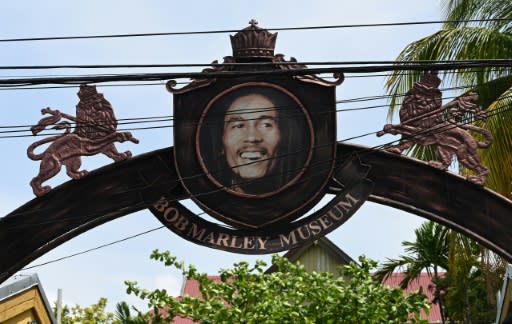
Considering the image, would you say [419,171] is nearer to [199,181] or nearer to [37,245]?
[199,181]

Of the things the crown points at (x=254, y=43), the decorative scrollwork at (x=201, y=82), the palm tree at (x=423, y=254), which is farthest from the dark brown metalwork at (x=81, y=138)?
the palm tree at (x=423, y=254)

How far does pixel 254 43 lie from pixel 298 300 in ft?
20.3

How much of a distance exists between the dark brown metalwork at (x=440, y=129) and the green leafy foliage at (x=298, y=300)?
16.3 ft

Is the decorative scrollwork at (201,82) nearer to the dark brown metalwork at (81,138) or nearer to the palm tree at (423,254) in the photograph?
the dark brown metalwork at (81,138)

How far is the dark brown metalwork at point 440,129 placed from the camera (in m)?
15.1

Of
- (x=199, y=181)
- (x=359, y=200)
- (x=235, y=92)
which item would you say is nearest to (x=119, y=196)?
(x=199, y=181)

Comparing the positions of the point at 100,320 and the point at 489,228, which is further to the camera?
the point at 100,320

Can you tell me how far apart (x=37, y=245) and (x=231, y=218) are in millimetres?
2421

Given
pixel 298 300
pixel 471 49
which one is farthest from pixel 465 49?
pixel 298 300

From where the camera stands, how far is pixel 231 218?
49.3ft

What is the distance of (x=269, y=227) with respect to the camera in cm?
1505

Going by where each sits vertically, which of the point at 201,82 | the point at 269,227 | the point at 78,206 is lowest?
the point at 269,227

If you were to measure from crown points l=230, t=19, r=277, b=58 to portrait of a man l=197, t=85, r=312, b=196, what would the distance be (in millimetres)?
413

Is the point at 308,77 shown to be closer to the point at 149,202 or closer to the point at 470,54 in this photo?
the point at 149,202
